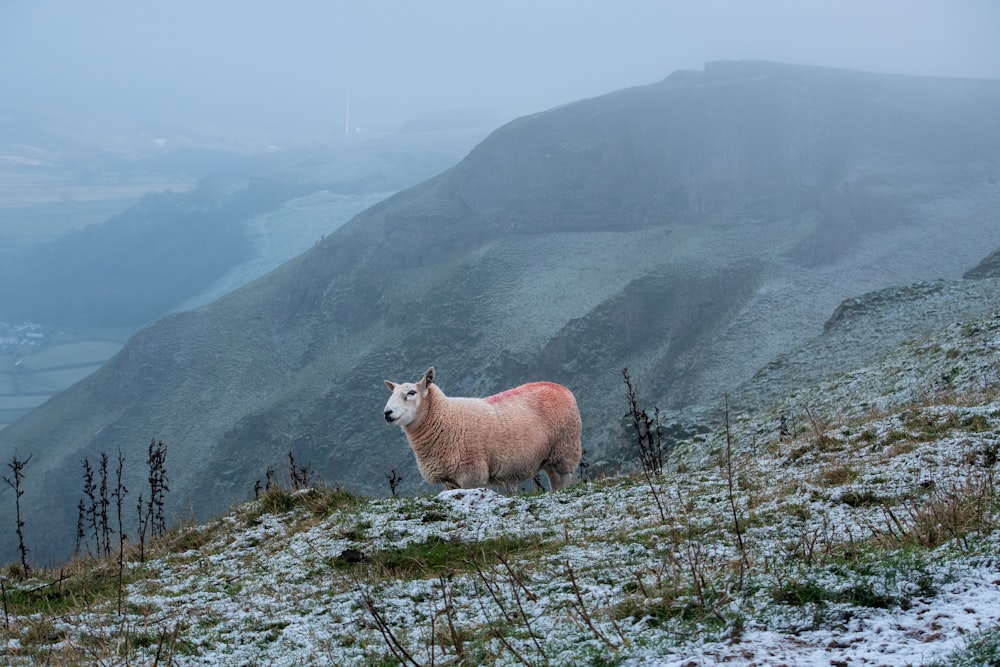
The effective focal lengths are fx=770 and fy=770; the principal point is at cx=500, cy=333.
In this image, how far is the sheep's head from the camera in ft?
51.6

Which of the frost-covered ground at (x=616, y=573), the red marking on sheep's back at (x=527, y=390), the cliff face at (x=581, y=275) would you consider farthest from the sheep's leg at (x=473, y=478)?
the cliff face at (x=581, y=275)

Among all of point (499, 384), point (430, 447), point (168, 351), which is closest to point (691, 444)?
point (430, 447)

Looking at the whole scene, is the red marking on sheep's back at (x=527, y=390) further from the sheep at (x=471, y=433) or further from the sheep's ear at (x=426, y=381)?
the sheep's ear at (x=426, y=381)

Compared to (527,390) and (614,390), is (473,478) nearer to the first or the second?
(527,390)

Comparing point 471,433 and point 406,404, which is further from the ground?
point 406,404

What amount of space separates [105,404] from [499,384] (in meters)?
83.8

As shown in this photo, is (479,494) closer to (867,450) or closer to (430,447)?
(430,447)

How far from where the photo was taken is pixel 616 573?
23.2ft

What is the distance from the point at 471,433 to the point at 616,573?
9115 mm

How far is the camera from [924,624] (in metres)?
4.59

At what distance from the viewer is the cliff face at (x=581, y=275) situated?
11644 centimetres

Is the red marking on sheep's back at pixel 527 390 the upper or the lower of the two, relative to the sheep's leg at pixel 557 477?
upper

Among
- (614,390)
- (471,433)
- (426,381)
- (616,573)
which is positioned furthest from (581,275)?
(616,573)

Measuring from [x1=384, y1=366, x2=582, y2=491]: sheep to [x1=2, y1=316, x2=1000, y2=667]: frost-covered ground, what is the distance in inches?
145
